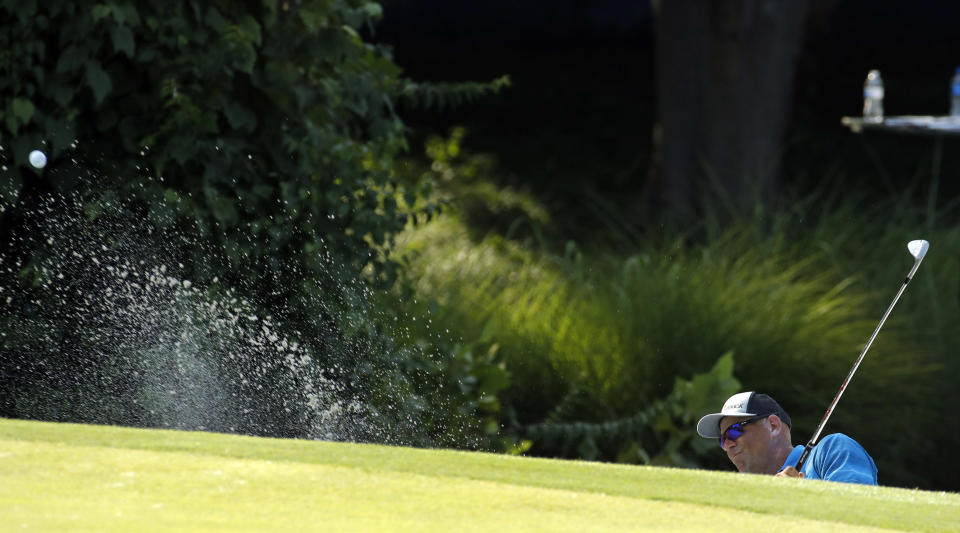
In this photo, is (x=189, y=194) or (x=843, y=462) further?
(x=189, y=194)

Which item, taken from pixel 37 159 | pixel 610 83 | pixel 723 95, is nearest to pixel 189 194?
pixel 37 159

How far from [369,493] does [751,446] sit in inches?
69.1

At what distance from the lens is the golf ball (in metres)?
5.75

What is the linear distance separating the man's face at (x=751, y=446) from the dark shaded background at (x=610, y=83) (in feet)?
29.3

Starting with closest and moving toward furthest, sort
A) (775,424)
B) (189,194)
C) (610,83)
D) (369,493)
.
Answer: (369,493) → (775,424) → (189,194) → (610,83)

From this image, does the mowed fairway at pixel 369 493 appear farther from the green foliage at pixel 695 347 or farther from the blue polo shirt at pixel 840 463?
the green foliage at pixel 695 347

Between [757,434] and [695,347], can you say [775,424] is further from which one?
[695,347]

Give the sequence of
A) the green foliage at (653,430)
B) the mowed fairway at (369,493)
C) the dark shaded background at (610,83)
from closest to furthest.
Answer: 1. the mowed fairway at (369,493)
2. the green foliage at (653,430)
3. the dark shaded background at (610,83)

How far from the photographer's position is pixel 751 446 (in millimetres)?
4750

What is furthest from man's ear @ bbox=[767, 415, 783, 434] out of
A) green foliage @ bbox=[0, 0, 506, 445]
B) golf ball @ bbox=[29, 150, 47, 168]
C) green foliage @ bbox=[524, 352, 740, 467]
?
golf ball @ bbox=[29, 150, 47, 168]

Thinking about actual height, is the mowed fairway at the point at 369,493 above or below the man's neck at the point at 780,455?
above

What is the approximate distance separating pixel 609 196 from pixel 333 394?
347 inches

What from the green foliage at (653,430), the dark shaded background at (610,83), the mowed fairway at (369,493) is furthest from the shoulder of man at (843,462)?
the dark shaded background at (610,83)

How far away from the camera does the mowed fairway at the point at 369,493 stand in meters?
3.12
